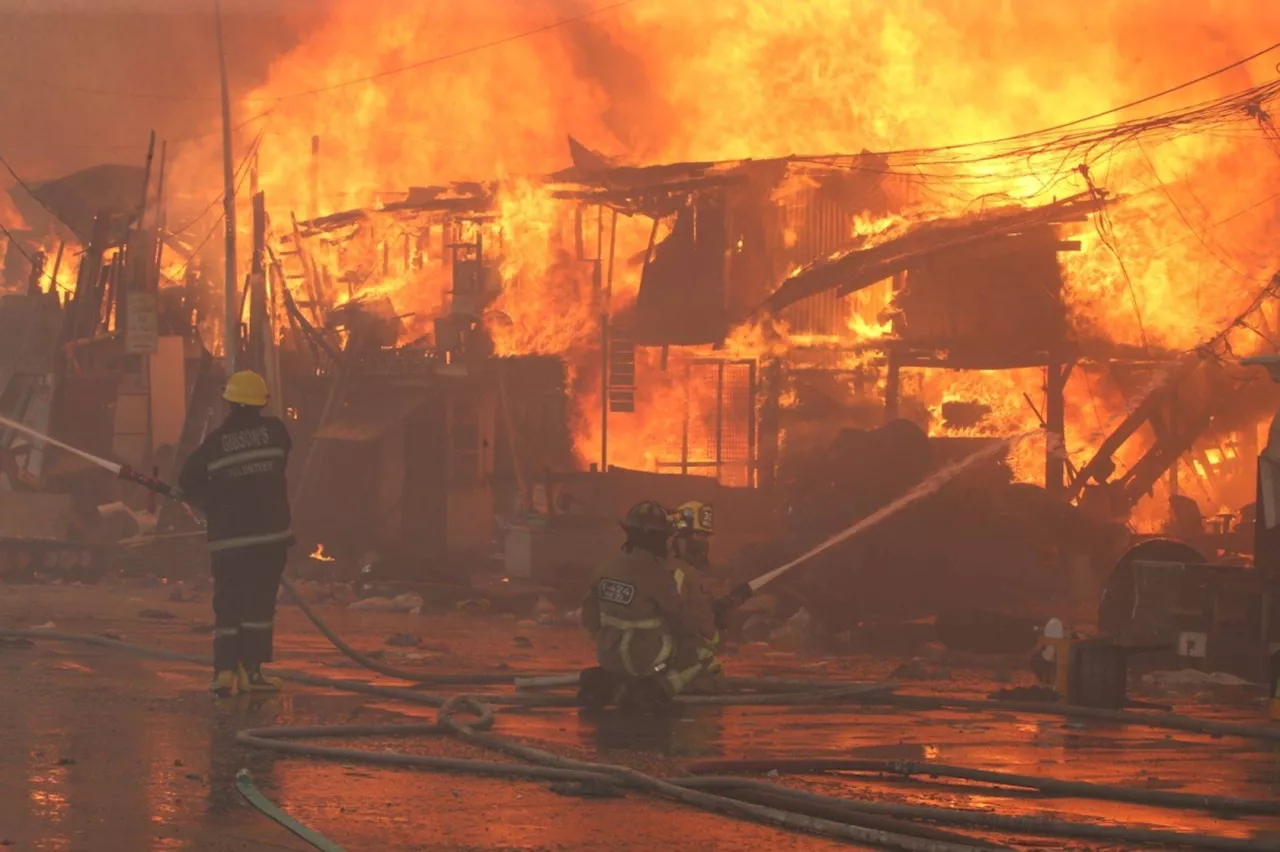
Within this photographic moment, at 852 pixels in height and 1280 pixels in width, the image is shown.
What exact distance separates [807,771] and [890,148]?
28.8 m

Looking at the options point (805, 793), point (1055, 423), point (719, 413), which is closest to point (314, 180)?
point (719, 413)

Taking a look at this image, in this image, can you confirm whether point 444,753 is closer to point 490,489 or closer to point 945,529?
point 945,529

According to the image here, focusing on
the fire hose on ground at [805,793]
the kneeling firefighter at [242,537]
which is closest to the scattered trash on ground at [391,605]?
the kneeling firefighter at [242,537]

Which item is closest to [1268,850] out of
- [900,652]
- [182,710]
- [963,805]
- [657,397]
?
[963,805]

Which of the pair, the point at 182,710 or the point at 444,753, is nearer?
the point at 444,753

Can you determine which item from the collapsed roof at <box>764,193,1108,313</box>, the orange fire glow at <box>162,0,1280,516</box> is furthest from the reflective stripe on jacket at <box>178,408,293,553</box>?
the orange fire glow at <box>162,0,1280,516</box>

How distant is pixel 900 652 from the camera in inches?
674

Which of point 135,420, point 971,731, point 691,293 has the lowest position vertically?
point 971,731

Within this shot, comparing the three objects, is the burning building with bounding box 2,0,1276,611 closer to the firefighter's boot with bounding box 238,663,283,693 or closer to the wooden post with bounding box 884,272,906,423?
the wooden post with bounding box 884,272,906,423

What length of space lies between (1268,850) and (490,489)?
24.2 m

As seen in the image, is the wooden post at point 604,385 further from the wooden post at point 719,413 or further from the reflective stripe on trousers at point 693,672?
the reflective stripe on trousers at point 693,672

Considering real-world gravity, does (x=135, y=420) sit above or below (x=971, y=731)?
above

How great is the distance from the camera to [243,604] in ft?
37.6

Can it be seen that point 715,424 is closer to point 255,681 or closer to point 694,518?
point 694,518
